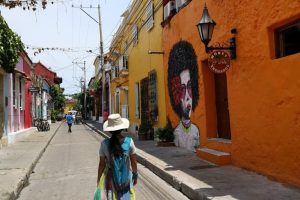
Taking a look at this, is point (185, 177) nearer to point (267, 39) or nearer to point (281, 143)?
point (281, 143)

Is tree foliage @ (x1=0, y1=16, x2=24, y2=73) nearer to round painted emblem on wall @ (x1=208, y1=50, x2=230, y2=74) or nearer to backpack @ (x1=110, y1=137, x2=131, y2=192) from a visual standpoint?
round painted emblem on wall @ (x1=208, y1=50, x2=230, y2=74)

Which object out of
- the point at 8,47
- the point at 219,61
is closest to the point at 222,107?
the point at 219,61

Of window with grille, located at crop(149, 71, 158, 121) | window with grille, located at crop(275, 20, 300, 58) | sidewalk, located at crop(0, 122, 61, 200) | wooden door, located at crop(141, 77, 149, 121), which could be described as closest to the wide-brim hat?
sidewalk, located at crop(0, 122, 61, 200)

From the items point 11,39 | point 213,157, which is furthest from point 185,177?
point 11,39

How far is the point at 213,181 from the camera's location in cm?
781

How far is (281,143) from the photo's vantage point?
7484 millimetres

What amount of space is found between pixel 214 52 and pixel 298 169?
3302mm

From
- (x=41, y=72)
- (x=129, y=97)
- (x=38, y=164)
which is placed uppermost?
(x=41, y=72)

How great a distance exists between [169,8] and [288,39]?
778 cm

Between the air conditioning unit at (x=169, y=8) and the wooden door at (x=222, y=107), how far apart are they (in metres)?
4.34

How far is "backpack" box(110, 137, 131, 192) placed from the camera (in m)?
4.61

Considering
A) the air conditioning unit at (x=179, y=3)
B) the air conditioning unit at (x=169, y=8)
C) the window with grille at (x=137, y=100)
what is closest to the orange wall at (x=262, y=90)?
the air conditioning unit at (x=179, y=3)

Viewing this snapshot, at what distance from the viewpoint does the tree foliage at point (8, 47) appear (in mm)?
14378

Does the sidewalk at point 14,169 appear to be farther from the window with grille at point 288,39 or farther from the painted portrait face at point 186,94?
the window with grille at point 288,39
